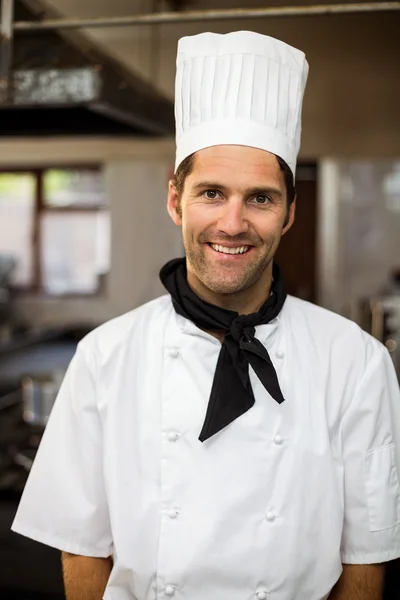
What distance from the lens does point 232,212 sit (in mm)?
1223

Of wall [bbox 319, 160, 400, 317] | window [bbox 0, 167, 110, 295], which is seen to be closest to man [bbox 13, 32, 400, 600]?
wall [bbox 319, 160, 400, 317]

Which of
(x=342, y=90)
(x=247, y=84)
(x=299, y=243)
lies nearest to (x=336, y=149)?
(x=342, y=90)

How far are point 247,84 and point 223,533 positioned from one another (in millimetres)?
811

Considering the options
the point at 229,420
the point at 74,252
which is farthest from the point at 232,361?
the point at 74,252

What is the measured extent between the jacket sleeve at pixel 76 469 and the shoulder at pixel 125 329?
0.02 metres

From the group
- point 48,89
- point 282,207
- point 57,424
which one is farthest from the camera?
point 48,89

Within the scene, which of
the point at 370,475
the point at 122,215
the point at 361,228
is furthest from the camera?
the point at 122,215

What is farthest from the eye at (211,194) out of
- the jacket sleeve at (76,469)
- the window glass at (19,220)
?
the window glass at (19,220)

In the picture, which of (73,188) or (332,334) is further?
(73,188)

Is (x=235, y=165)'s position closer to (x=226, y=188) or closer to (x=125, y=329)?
(x=226, y=188)

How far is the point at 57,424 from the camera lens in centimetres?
139

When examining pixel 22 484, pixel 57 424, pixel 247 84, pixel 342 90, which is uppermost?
pixel 342 90

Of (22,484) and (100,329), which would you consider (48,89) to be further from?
(22,484)

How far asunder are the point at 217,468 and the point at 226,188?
1.66 ft
